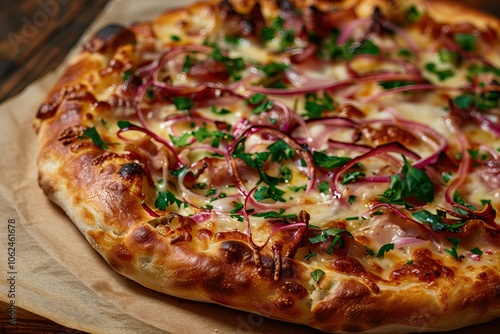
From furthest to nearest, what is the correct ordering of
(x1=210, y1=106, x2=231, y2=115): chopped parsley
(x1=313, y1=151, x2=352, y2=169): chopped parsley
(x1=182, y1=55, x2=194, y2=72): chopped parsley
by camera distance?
(x1=182, y1=55, x2=194, y2=72): chopped parsley, (x1=210, y1=106, x2=231, y2=115): chopped parsley, (x1=313, y1=151, x2=352, y2=169): chopped parsley

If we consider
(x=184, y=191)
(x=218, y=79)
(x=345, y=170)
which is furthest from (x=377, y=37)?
(x=184, y=191)

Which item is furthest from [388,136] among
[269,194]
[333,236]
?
[333,236]

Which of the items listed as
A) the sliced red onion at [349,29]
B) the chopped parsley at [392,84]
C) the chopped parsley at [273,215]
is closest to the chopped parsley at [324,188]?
the chopped parsley at [273,215]

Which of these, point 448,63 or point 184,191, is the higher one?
point 184,191

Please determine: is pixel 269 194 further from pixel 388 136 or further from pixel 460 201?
pixel 460 201

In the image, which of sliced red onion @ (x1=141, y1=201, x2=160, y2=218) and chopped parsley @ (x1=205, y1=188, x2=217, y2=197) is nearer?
sliced red onion @ (x1=141, y1=201, x2=160, y2=218)

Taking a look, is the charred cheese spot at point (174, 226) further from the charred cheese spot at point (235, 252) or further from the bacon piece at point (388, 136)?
the bacon piece at point (388, 136)

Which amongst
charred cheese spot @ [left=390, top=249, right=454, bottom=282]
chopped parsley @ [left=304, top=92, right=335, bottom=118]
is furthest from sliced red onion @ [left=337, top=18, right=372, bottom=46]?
charred cheese spot @ [left=390, top=249, right=454, bottom=282]

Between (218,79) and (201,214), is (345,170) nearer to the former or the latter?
(201,214)

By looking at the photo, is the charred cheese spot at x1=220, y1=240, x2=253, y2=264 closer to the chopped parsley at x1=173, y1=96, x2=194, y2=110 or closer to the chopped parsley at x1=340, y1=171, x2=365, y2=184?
the chopped parsley at x1=340, y1=171, x2=365, y2=184
